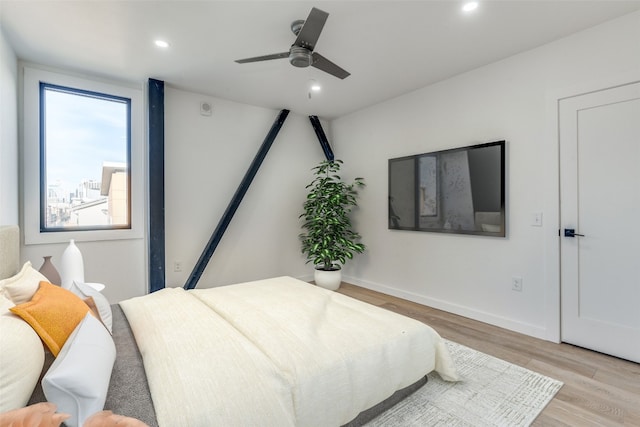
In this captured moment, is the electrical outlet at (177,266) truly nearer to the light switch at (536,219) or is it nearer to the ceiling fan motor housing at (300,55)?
the ceiling fan motor housing at (300,55)

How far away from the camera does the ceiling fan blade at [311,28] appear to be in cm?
175

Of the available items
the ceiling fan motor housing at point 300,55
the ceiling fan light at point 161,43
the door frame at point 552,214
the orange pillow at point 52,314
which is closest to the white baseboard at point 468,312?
the door frame at point 552,214

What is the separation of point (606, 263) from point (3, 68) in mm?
4868

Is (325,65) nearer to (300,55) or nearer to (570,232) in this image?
(300,55)

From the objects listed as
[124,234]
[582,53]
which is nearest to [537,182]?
[582,53]

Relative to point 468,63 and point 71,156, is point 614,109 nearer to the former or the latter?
point 468,63

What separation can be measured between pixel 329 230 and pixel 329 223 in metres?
0.14

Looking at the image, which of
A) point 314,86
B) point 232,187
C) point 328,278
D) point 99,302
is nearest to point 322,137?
point 314,86

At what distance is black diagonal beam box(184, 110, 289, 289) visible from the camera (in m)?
3.51

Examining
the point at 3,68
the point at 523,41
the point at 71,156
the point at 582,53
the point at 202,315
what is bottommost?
the point at 202,315

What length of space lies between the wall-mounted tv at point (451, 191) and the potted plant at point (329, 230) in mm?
664

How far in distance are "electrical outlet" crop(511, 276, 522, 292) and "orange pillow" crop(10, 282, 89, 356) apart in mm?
3260

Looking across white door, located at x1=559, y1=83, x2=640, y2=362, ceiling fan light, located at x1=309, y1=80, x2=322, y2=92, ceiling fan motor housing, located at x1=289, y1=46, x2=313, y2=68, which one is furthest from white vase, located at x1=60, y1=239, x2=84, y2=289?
white door, located at x1=559, y1=83, x2=640, y2=362

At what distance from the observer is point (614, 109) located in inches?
89.0
